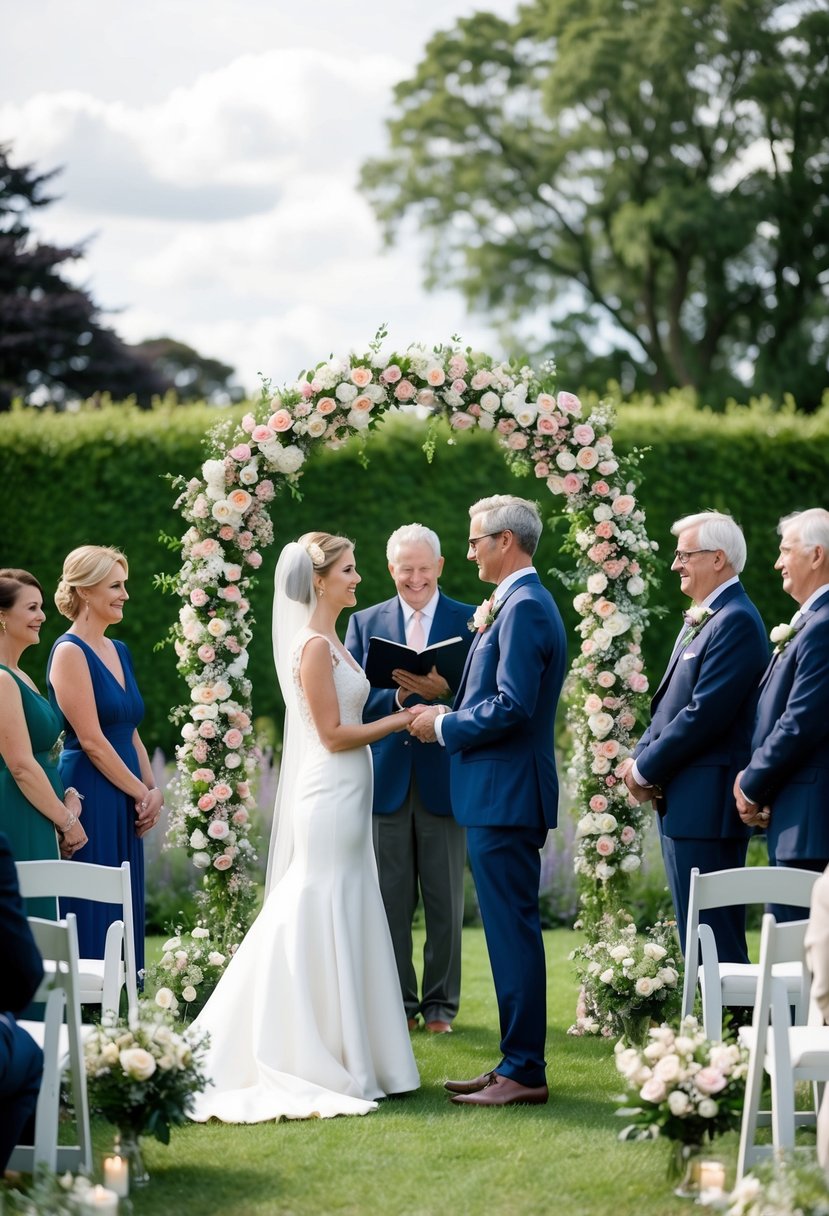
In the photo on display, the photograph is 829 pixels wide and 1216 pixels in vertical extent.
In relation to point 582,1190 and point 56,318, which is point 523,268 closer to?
point 56,318

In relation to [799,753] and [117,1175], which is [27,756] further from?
[799,753]

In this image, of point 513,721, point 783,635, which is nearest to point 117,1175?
point 513,721

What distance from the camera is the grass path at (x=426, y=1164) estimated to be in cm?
437

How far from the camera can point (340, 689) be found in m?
5.78

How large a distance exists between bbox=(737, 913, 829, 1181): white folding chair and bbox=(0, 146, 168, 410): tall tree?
2056 cm

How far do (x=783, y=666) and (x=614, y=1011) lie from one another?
193 cm

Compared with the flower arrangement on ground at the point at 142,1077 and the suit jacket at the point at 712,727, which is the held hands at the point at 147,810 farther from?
the suit jacket at the point at 712,727

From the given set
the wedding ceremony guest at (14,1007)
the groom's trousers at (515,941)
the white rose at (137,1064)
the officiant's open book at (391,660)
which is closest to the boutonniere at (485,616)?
the officiant's open book at (391,660)

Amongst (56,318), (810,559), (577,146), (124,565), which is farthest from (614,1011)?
(577,146)

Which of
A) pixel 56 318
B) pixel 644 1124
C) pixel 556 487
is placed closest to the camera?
pixel 644 1124

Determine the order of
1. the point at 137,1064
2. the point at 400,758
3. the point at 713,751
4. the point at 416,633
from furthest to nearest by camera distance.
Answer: the point at 416,633 < the point at 400,758 < the point at 713,751 < the point at 137,1064

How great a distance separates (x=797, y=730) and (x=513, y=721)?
41.7 inches

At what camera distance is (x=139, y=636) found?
451 inches

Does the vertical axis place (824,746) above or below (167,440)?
below
